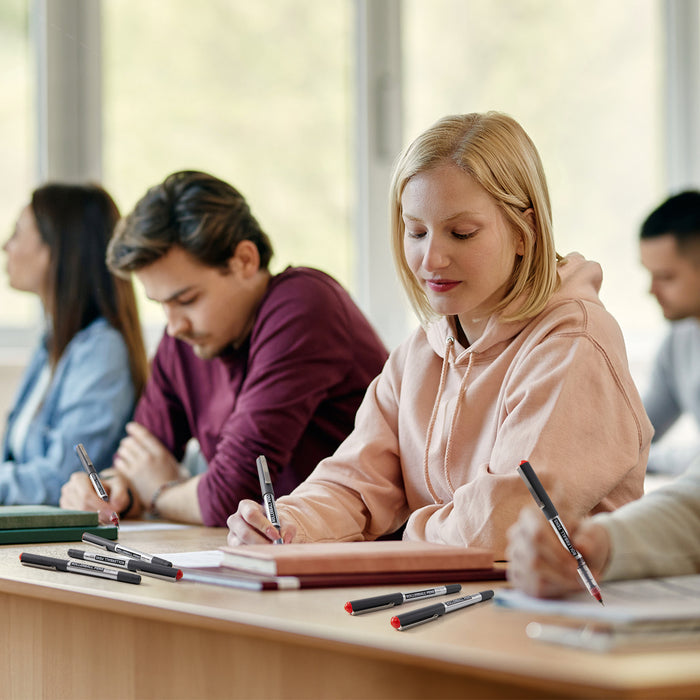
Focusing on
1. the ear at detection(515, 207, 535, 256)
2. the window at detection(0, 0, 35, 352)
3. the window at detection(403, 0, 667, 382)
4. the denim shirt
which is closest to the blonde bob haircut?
the ear at detection(515, 207, 535, 256)

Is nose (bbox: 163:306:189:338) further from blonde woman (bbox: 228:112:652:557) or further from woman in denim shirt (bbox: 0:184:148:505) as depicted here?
blonde woman (bbox: 228:112:652:557)

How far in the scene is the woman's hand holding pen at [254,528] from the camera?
4.26 feet

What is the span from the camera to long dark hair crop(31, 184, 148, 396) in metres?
2.49

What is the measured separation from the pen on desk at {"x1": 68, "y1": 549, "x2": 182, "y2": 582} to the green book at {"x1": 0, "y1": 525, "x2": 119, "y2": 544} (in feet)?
0.96

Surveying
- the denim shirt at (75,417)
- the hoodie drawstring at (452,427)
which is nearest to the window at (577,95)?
the denim shirt at (75,417)

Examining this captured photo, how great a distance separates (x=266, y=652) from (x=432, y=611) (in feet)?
0.52

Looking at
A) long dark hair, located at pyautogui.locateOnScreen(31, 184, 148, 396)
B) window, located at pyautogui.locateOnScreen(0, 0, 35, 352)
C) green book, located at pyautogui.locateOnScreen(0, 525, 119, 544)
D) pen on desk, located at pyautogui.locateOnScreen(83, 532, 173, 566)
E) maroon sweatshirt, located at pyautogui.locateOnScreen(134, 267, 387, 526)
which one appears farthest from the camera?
window, located at pyautogui.locateOnScreen(0, 0, 35, 352)

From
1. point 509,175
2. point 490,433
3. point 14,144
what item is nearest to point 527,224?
point 509,175

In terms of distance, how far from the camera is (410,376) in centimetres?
155

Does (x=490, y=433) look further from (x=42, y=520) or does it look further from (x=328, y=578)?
(x=42, y=520)

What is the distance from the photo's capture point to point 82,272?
2.53 meters

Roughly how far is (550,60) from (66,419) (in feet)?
7.82

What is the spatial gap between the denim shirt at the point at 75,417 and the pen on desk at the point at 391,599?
1.41 m

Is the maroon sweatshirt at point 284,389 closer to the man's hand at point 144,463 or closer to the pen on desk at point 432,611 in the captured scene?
the man's hand at point 144,463
